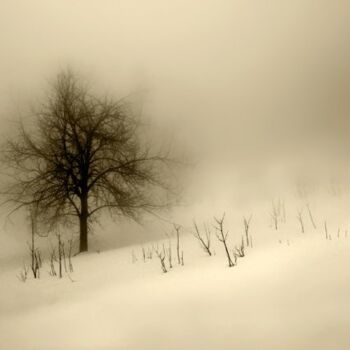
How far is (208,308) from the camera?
11.0 ft

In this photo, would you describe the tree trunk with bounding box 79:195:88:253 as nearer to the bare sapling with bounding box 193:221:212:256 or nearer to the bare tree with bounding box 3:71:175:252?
the bare tree with bounding box 3:71:175:252

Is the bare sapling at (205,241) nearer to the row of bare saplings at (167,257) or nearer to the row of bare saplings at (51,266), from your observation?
the row of bare saplings at (167,257)

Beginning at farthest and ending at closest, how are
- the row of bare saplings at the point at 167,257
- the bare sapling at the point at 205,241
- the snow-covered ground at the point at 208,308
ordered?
the bare sapling at the point at 205,241, the row of bare saplings at the point at 167,257, the snow-covered ground at the point at 208,308

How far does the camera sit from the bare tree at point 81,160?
456 inches

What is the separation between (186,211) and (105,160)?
7.61 meters

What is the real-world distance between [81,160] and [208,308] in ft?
31.6

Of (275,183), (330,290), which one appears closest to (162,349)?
(330,290)

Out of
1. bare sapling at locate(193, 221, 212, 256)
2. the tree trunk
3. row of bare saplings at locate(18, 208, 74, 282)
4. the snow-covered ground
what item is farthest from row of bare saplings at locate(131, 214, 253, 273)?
the tree trunk

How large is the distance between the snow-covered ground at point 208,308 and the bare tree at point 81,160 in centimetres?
639

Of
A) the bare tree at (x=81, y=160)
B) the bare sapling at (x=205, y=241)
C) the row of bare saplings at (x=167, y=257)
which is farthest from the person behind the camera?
the bare tree at (x=81, y=160)

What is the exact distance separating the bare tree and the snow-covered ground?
6388mm

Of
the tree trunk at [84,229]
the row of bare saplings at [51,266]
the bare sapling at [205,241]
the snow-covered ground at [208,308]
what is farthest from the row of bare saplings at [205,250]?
the tree trunk at [84,229]

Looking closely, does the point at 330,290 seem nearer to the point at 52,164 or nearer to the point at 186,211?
the point at 52,164

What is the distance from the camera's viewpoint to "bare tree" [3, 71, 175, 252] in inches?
456
